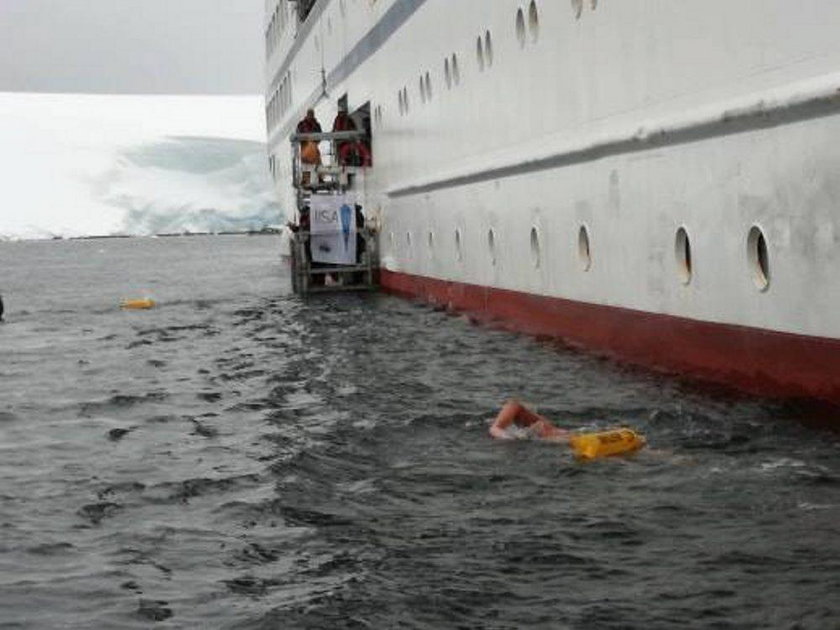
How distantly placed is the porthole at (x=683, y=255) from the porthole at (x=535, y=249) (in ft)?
10.5

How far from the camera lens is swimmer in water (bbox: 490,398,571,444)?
7348mm

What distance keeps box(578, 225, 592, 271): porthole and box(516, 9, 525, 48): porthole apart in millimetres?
2240

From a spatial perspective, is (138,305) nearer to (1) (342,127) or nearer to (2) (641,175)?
(1) (342,127)

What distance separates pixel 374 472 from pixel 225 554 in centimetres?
150

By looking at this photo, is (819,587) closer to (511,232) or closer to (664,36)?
(664,36)

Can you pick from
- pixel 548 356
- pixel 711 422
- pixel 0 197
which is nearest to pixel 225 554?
pixel 711 422

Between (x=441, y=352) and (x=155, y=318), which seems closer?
(x=441, y=352)

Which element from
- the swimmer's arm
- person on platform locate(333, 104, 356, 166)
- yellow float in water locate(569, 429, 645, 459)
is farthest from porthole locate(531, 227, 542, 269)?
person on platform locate(333, 104, 356, 166)

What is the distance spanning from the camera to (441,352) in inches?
470

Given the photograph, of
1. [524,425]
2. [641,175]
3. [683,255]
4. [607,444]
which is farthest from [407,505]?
[641,175]

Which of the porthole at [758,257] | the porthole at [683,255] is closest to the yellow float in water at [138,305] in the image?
the porthole at [683,255]

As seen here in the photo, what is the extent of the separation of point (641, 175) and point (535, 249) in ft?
9.73

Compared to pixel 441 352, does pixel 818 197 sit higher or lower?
higher

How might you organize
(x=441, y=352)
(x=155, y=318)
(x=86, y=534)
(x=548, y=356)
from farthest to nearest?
(x=155, y=318), (x=441, y=352), (x=548, y=356), (x=86, y=534)
